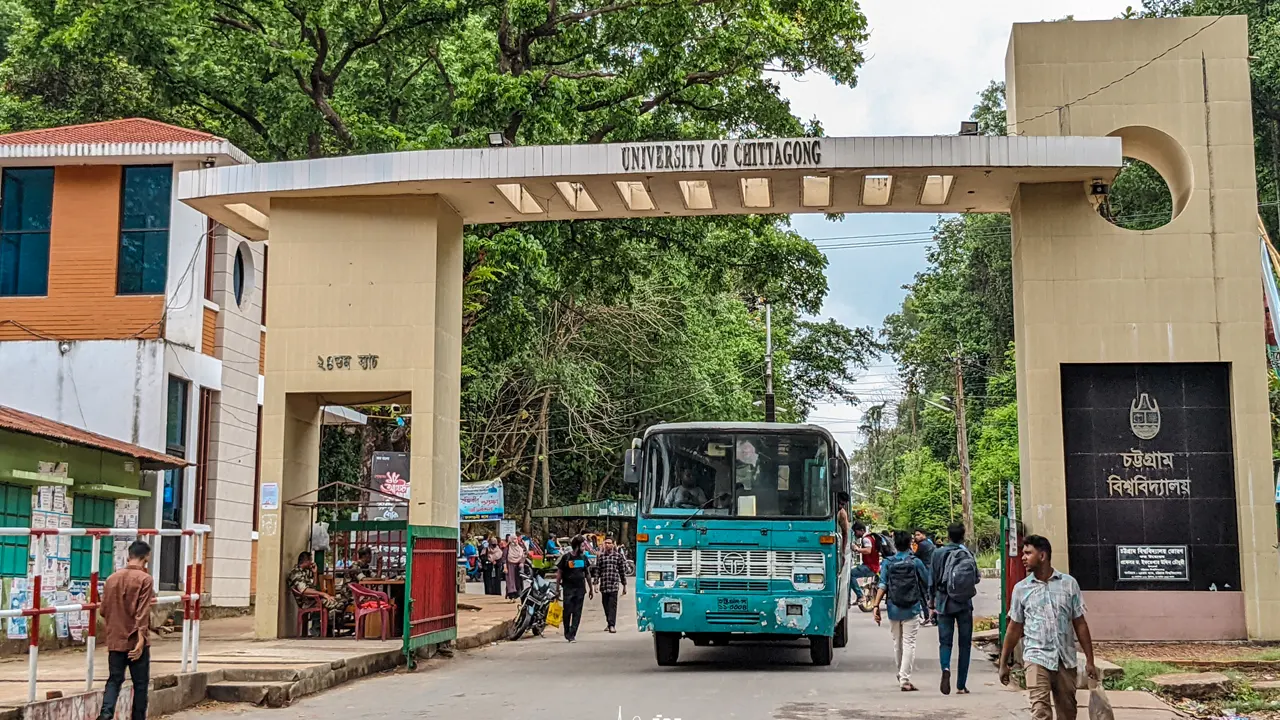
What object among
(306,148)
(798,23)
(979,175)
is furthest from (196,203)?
(798,23)

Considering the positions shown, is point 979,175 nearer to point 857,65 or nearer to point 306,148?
point 857,65

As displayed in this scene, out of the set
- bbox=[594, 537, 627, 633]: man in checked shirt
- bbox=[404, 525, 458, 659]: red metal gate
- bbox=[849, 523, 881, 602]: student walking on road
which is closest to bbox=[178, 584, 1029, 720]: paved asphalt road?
bbox=[404, 525, 458, 659]: red metal gate

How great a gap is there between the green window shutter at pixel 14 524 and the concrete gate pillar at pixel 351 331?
9.79 feet

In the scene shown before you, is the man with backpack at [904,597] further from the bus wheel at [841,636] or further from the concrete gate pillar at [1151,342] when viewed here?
the bus wheel at [841,636]

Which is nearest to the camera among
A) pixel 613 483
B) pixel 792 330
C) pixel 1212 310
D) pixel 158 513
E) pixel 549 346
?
pixel 1212 310

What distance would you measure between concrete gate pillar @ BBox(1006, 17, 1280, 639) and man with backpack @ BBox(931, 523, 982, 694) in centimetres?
360

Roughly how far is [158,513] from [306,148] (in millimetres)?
10064

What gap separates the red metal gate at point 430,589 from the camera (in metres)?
16.6

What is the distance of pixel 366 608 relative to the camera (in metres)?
18.1

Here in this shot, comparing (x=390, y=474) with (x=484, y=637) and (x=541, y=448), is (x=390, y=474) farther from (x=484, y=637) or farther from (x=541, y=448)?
(x=541, y=448)

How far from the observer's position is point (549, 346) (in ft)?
133

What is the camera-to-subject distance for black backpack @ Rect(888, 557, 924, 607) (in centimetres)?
1441

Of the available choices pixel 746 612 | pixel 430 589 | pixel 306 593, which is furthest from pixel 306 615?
pixel 746 612

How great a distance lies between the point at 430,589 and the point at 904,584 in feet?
20.8
